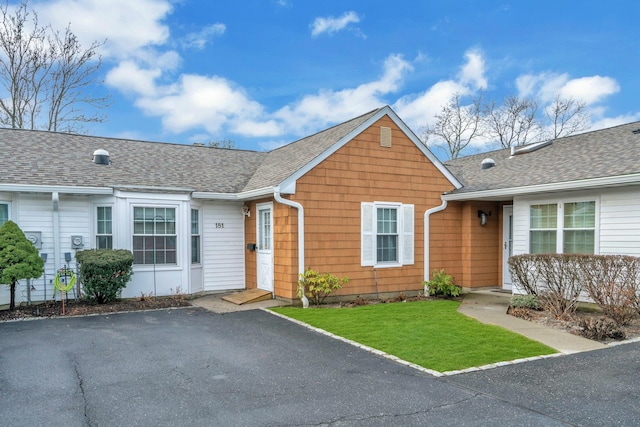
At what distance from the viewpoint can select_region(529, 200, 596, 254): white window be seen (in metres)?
9.32

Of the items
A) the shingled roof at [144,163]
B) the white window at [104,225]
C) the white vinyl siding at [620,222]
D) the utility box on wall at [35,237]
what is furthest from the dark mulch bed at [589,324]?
the utility box on wall at [35,237]

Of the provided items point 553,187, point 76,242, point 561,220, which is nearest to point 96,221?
point 76,242

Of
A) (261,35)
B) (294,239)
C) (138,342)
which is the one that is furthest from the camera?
(261,35)

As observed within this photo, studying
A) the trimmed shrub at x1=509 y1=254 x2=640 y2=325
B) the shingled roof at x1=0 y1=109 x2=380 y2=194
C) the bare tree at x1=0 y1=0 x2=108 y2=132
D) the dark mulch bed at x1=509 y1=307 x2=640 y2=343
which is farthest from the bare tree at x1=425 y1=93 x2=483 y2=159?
the dark mulch bed at x1=509 y1=307 x2=640 y2=343

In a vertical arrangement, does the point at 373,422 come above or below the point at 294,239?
below

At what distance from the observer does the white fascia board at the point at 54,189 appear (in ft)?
31.0

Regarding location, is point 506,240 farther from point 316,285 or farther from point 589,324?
point 316,285

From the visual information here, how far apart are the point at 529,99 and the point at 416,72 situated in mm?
10077

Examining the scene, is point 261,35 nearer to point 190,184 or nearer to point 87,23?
point 190,184

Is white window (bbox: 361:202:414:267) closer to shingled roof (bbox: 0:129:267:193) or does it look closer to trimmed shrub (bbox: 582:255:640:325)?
shingled roof (bbox: 0:129:267:193)

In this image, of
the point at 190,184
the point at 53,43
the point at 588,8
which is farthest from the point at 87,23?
the point at 588,8

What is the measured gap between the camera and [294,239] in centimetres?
998

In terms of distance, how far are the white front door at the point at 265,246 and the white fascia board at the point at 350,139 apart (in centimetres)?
100

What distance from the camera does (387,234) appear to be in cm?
1130
